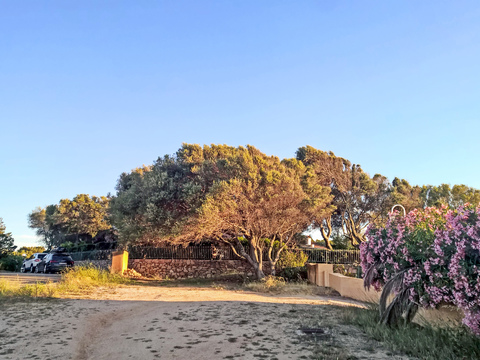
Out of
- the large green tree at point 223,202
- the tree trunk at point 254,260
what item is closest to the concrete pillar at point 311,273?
the large green tree at point 223,202

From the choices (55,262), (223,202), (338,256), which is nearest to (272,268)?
(338,256)

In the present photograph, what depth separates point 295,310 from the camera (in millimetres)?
9508

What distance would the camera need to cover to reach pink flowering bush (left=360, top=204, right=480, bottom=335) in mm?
5094

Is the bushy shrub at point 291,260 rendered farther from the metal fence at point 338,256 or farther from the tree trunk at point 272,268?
the metal fence at point 338,256

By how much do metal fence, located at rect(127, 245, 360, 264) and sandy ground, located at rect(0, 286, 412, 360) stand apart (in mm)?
9118

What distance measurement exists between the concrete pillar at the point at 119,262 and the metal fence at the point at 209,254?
3.74ft

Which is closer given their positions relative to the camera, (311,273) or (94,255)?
(311,273)

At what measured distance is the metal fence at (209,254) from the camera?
63.7ft

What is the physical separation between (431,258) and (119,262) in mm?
17163

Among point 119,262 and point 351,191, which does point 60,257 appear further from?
point 351,191

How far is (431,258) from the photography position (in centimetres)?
587

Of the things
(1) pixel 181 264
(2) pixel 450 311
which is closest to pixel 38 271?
(1) pixel 181 264

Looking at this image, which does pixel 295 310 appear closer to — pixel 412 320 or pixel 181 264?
pixel 412 320

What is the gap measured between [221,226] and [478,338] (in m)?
12.0
